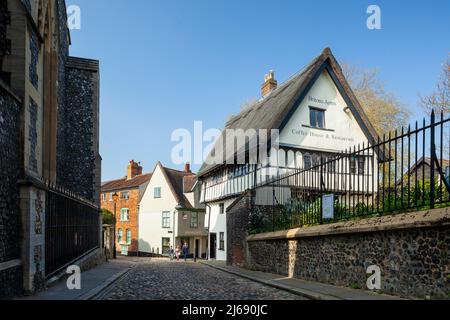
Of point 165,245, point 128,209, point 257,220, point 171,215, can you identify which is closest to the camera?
point 257,220

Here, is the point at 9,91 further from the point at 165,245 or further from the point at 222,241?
the point at 165,245

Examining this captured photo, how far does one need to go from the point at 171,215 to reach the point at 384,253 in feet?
114

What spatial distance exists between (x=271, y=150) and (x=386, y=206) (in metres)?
12.2

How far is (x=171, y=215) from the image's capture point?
140 feet

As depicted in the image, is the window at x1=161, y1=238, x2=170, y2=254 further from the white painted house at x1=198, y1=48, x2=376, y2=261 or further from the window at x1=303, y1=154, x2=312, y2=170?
the window at x1=303, y1=154, x2=312, y2=170

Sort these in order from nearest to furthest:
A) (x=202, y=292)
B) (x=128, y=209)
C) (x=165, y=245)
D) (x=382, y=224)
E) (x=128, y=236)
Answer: (x=382, y=224) → (x=202, y=292) → (x=165, y=245) → (x=128, y=236) → (x=128, y=209)

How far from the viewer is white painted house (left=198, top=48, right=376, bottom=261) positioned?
2248cm

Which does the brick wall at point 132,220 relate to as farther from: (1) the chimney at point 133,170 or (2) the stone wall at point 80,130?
(2) the stone wall at point 80,130

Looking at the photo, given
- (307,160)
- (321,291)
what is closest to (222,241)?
(307,160)

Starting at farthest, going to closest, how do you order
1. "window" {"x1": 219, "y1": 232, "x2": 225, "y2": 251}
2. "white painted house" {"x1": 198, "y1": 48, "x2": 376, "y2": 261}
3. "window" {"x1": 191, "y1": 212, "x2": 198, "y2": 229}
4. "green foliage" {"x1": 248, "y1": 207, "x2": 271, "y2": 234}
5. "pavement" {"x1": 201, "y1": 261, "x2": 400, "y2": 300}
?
"window" {"x1": 191, "y1": 212, "x2": 198, "y2": 229} < "window" {"x1": 219, "y1": 232, "x2": 225, "y2": 251} < "white painted house" {"x1": 198, "y1": 48, "x2": 376, "y2": 261} < "green foliage" {"x1": 248, "y1": 207, "x2": 271, "y2": 234} < "pavement" {"x1": 201, "y1": 261, "x2": 400, "y2": 300}

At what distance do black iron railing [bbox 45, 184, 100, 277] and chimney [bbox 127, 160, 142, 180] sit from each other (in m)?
36.0

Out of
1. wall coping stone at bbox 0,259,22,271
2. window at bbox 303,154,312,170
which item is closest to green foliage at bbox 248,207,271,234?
window at bbox 303,154,312,170
